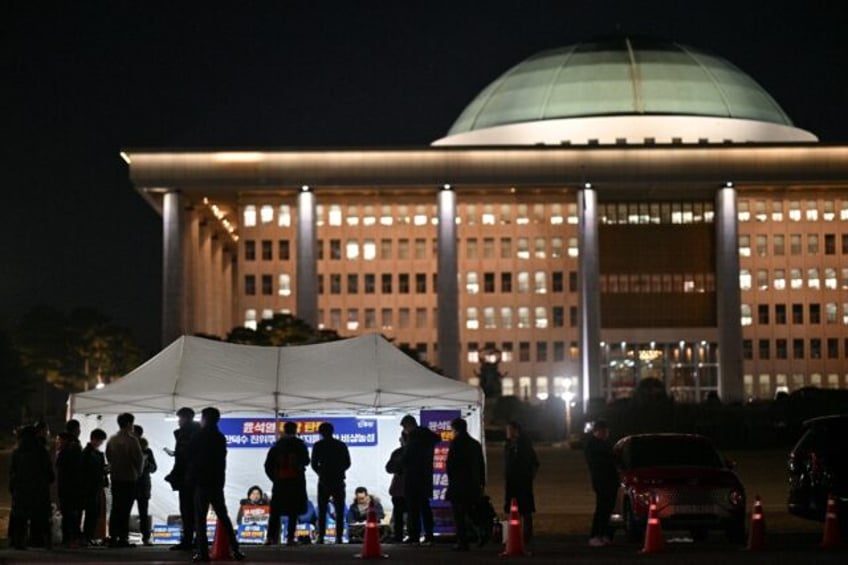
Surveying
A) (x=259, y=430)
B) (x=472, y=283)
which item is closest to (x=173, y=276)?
(x=472, y=283)

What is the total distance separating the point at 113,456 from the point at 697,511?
27.8ft

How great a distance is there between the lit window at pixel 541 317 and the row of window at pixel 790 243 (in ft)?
50.0

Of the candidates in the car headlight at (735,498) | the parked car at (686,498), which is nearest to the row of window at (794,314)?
the parked car at (686,498)

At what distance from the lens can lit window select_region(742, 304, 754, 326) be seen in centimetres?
11762

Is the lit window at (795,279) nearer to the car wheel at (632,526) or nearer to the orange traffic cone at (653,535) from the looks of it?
the car wheel at (632,526)

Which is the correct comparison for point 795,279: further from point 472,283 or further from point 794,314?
point 472,283

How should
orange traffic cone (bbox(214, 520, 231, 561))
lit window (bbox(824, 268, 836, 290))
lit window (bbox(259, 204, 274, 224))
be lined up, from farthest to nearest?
lit window (bbox(824, 268, 836, 290)), lit window (bbox(259, 204, 274, 224)), orange traffic cone (bbox(214, 520, 231, 561))

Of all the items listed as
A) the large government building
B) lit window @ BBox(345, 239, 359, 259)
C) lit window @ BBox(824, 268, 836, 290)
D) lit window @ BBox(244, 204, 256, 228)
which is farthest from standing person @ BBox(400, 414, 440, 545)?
lit window @ BBox(824, 268, 836, 290)

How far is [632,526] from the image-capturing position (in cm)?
2342

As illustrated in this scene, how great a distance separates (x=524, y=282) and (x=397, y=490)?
95.0 metres

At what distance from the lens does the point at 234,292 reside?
419ft

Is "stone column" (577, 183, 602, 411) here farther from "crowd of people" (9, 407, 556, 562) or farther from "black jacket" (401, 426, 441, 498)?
"black jacket" (401, 426, 441, 498)

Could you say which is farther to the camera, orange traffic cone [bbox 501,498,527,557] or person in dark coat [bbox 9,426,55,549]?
person in dark coat [bbox 9,426,55,549]

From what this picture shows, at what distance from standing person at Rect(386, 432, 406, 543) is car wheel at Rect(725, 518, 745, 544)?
4.80 meters
